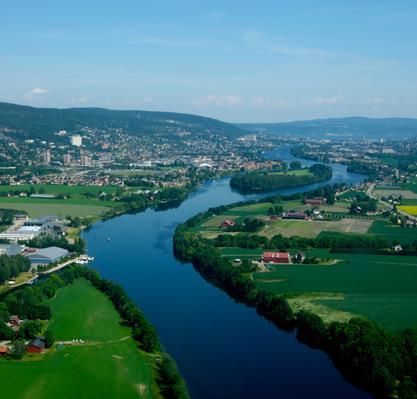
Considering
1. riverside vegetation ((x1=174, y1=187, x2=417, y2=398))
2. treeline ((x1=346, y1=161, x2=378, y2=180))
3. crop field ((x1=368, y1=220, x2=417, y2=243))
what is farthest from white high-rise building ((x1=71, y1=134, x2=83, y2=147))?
riverside vegetation ((x1=174, y1=187, x2=417, y2=398))

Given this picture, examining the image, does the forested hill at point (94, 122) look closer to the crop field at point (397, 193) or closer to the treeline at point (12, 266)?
the crop field at point (397, 193)

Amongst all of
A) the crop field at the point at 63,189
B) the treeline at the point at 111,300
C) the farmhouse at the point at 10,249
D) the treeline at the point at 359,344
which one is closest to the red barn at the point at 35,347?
the treeline at the point at 111,300

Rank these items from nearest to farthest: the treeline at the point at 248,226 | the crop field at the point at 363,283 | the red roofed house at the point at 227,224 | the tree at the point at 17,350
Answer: the tree at the point at 17,350
the crop field at the point at 363,283
the treeline at the point at 248,226
the red roofed house at the point at 227,224

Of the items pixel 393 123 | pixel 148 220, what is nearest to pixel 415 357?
pixel 148 220

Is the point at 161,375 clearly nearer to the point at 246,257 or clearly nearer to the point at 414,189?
the point at 246,257

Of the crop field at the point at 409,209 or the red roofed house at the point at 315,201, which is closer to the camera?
the crop field at the point at 409,209

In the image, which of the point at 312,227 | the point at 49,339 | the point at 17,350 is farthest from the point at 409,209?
the point at 17,350
